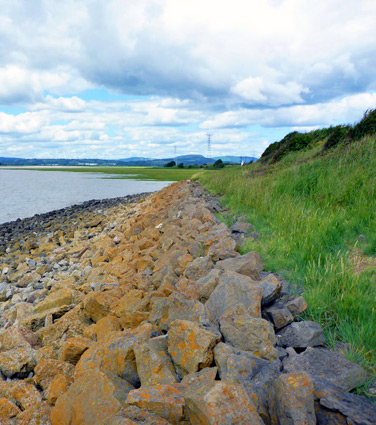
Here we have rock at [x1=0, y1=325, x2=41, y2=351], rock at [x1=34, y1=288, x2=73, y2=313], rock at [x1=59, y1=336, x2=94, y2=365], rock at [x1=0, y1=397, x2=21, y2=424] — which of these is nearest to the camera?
rock at [x1=0, y1=397, x2=21, y2=424]

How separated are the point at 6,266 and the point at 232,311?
33.6ft

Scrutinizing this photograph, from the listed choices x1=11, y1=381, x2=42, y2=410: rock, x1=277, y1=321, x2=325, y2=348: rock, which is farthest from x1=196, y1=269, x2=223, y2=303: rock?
x1=11, y1=381, x2=42, y2=410: rock

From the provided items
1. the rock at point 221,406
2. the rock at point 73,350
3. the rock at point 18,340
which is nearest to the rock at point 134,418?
the rock at point 221,406

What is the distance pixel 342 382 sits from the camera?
91.0 inches

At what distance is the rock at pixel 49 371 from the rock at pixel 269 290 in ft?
6.45

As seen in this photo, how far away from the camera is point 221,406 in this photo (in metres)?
1.90

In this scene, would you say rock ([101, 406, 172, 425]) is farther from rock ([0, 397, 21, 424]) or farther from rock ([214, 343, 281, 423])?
rock ([0, 397, 21, 424])

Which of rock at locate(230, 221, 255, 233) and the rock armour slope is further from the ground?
rock at locate(230, 221, 255, 233)

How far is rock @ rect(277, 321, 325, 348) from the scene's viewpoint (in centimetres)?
276

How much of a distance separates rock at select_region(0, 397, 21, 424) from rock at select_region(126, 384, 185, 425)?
1.20m

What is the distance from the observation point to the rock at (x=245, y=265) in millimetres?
4004

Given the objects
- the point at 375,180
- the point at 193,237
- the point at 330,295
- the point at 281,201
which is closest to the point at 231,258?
the point at 330,295

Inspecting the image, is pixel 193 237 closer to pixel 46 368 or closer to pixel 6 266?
pixel 46 368

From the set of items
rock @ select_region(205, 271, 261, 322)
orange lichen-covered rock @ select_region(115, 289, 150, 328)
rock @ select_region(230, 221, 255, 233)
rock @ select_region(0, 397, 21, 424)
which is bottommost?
rock @ select_region(0, 397, 21, 424)
